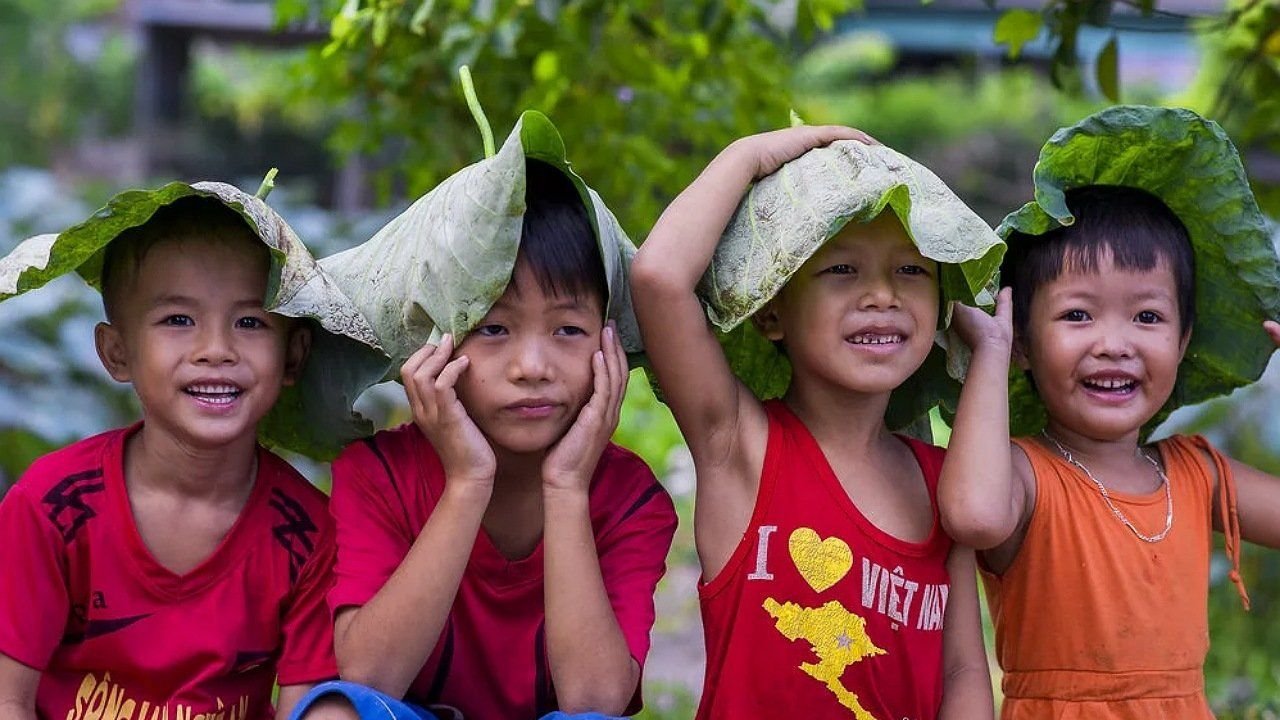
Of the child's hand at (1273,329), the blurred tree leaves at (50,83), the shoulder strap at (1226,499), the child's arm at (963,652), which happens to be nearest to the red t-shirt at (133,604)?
the child's arm at (963,652)

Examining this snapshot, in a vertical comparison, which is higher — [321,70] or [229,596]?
[321,70]

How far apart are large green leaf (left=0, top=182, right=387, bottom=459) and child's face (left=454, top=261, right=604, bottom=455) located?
21 centimetres

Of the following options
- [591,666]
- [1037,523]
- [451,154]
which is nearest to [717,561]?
[591,666]

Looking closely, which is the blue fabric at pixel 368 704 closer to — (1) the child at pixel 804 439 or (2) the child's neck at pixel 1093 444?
(1) the child at pixel 804 439

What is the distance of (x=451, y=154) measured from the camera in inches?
163

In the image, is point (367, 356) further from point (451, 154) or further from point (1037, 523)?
point (451, 154)

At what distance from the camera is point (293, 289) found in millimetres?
2367

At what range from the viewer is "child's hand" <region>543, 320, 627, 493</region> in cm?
237

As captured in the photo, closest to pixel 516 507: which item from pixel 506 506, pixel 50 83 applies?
pixel 506 506

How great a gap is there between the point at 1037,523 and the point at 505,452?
92 centimetres

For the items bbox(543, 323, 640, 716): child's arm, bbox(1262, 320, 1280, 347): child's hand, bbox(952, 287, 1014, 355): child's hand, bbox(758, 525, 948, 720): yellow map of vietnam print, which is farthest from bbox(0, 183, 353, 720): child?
bbox(1262, 320, 1280, 347): child's hand

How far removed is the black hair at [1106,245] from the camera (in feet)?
8.49

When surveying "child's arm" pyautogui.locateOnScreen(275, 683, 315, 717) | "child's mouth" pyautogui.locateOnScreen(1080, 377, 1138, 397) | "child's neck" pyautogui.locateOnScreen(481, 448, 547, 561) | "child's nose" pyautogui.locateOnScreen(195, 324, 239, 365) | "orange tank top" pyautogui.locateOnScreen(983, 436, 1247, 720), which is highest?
"child's nose" pyautogui.locateOnScreen(195, 324, 239, 365)

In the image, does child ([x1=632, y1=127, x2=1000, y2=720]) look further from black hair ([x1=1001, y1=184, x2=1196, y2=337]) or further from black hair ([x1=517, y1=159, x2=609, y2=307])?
black hair ([x1=1001, y1=184, x2=1196, y2=337])
